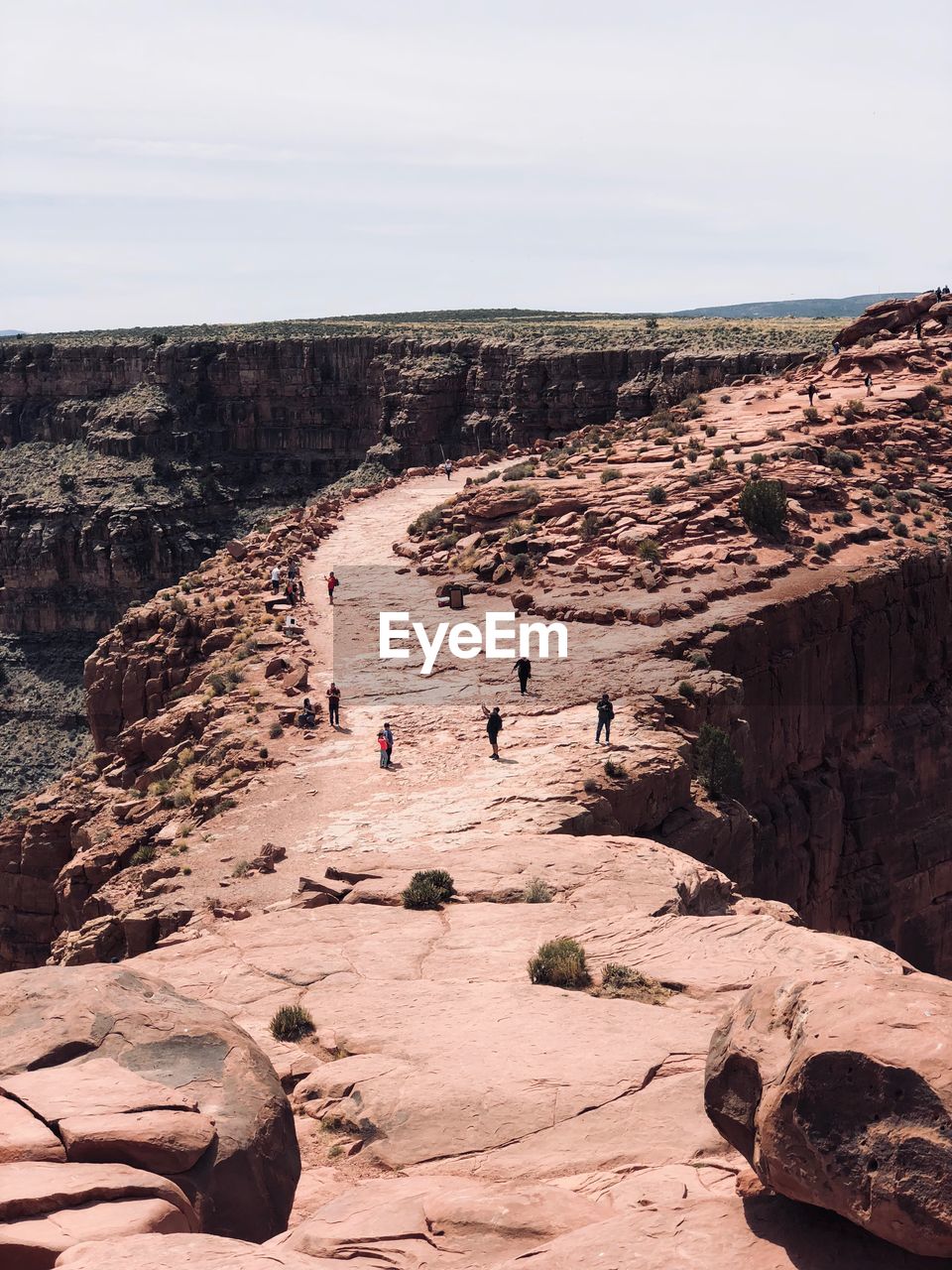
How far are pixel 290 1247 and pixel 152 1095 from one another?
1842 mm

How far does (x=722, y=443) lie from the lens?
4972 centimetres

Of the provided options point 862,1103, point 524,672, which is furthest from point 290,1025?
point 524,672

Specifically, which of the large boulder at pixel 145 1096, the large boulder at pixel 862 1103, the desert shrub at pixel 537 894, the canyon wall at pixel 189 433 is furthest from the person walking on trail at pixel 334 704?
the canyon wall at pixel 189 433

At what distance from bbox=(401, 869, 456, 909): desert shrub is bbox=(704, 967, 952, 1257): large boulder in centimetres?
1133

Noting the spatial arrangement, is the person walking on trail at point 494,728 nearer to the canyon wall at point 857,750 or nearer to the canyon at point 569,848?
the canyon at point 569,848

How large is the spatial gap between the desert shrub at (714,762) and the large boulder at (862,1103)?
19.5 metres

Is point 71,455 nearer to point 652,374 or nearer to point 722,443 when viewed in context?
point 652,374

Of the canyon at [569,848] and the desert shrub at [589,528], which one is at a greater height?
the desert shrub at [589,528]

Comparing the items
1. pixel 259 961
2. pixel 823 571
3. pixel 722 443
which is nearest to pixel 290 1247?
pixel 259 961

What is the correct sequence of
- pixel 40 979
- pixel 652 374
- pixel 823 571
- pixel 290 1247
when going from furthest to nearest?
pixel 652 374 < pixel 823 571 < pixel 40 979 < pixel 290 1247

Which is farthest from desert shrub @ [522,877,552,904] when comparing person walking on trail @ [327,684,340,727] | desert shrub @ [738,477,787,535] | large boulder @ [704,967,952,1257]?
desert shrub @ [738,477,787,535]

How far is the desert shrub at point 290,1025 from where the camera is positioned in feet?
53.5

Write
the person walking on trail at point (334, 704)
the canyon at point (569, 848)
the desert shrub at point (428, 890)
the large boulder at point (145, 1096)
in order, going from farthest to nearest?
the person walking on trail at point (334, 704), the desert shrub at point (428, 890), the large boulder at point (145, 1096), the canyon at point (569, 848)

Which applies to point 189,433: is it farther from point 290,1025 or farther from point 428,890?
point 290,1025
